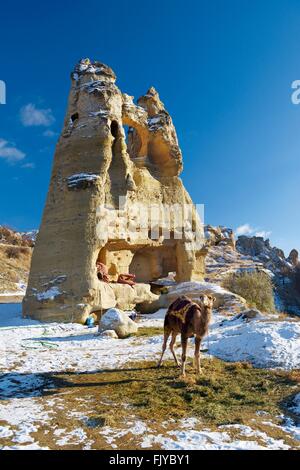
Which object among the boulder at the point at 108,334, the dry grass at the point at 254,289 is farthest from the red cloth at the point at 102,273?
the dry grass at the point at 254,289

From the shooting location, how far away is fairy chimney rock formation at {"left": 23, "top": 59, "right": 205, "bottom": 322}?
64.5 feet

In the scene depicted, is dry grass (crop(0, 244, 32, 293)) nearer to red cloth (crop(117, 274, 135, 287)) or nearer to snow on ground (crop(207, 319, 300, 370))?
red cloth (crop(117, 274, 135, 287))

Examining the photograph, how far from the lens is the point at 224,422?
18.7ft

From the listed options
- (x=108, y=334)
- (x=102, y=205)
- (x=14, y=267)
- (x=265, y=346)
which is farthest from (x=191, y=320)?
(x=14, y=267)

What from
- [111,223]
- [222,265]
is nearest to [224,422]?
[111,223]

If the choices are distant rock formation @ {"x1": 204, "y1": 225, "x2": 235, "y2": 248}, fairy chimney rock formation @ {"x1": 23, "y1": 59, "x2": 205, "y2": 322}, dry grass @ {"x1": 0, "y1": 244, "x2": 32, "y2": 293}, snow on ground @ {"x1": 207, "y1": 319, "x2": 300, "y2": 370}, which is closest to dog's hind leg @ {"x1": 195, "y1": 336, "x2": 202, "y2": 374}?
snow on ground @ {"x1": 207, "y1": 319, "x2": 300, "y2": 370}

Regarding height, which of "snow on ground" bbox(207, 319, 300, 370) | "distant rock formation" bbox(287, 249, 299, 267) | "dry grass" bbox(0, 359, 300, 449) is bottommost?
"dry grass" bbox(0, 359, 300, 449)

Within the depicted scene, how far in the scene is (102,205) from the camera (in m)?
22.0

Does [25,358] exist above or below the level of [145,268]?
below

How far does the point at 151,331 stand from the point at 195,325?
25.2 feet

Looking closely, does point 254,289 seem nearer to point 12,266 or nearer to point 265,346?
point 265,346

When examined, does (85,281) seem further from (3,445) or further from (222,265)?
(222,265)

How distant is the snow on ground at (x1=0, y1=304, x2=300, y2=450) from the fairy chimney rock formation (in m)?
2.60
